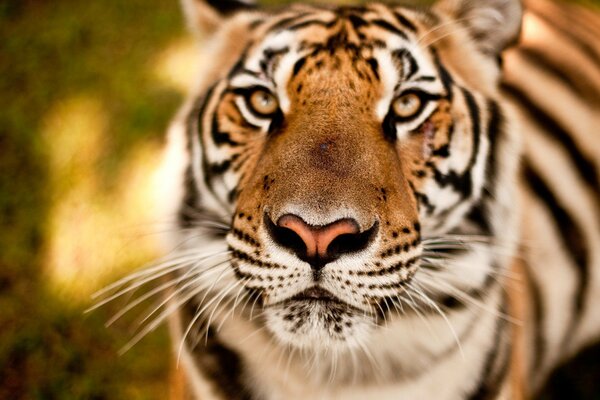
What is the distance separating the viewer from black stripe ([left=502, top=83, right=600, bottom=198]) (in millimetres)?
2062

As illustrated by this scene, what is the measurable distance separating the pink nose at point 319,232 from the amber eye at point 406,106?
13.9 inches

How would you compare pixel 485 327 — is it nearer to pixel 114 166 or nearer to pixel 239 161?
pixel 239 161

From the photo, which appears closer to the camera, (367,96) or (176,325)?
(367,96)

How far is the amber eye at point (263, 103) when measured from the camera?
1.33 m

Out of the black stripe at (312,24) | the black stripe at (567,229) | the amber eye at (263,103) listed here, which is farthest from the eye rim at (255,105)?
the black stripe at (567,229)

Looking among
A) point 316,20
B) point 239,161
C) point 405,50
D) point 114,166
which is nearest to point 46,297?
point 114,166

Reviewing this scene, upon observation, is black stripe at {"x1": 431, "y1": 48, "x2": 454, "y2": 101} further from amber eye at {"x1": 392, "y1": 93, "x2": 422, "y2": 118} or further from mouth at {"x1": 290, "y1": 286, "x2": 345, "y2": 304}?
mouth at {"x1": 290, "y1": 286, "x2": 345, "y2": 304}

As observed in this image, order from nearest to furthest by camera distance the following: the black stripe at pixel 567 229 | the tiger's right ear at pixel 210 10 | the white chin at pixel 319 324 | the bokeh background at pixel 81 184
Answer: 1. the white chin at pixel 319 324
2. the tiger's right ear at pixel 210 10
3. the black stripe at pixel 567 229
4. the bokeh background at pixel 81 184

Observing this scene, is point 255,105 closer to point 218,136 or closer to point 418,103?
point 218,136

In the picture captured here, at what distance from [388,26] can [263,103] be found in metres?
0.34

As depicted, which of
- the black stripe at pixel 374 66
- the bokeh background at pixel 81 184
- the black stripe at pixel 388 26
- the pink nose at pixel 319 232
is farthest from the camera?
the bokeh background at pixel 81 184

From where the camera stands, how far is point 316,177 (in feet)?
3.65

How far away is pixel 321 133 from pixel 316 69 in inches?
6.4

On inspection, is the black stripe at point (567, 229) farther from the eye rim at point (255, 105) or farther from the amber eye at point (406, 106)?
the eye rim at point (255, 105)
